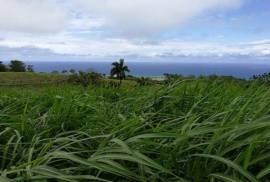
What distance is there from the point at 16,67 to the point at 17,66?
60 centimetres

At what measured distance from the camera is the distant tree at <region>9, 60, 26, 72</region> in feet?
278

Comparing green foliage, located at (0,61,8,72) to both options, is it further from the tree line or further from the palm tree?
the palm tree

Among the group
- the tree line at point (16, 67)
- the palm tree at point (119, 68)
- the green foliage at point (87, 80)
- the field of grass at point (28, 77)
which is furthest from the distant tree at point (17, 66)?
the green foliage at point (87, 80)

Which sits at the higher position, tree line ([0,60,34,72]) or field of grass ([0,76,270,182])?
field of grass ([0,76,270,182])

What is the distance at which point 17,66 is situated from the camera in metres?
86.4

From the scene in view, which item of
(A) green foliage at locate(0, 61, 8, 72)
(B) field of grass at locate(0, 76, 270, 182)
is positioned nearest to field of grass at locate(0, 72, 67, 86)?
(A) green foliage at locate(0, 61, 8, 72)

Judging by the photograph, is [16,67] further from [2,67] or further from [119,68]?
[119,68]

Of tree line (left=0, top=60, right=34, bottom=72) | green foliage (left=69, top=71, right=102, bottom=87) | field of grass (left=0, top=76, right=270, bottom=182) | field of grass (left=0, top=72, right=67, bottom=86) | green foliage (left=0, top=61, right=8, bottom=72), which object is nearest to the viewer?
field of grass (left=0, top=76, right=270, bottom=182)

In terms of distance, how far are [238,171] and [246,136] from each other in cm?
26

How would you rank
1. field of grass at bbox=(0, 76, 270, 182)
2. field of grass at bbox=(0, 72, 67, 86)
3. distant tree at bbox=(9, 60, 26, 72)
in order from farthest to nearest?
distant tree at bbox=(9, 60, 26, 72), field of grass at bbox=(0, 72, 67, 86), field of grass at bbox=(0, 76, 270, 182)

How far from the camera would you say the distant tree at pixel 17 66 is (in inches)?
3332

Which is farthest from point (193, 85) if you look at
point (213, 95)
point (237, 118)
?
point (237, 118)

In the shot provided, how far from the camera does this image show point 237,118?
227cm

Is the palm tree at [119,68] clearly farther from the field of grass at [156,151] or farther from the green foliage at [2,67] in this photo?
the field of grass at [156,151]
